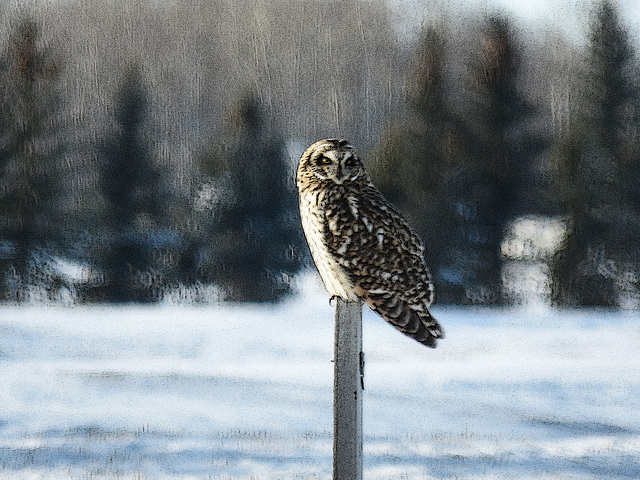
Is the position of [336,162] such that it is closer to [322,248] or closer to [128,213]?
[322,248]

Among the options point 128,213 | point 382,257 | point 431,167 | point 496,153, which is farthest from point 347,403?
point 496,153

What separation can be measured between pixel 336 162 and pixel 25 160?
11.7 meters

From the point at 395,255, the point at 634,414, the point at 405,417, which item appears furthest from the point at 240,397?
the point at 395,255

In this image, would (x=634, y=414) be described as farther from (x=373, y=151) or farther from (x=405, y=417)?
(x=373, y=151)

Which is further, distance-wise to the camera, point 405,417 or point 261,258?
point 261,258

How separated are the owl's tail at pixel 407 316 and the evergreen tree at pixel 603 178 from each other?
33.0 ft

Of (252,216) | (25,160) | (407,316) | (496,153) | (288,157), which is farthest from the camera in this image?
(25,160)

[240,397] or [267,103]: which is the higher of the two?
[267,103]

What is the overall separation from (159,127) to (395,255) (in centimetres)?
1115

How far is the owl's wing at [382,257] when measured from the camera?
8.88 ft

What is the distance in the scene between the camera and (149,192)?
13094 mm

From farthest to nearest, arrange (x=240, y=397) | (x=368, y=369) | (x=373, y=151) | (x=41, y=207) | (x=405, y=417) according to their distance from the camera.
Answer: (x=41, y=207), (x=373, y=151), (x=368, y=369), (x=240, y=397), (x=405, y=417)

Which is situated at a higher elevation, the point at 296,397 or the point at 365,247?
the point at 365,247

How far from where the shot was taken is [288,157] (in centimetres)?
1278
